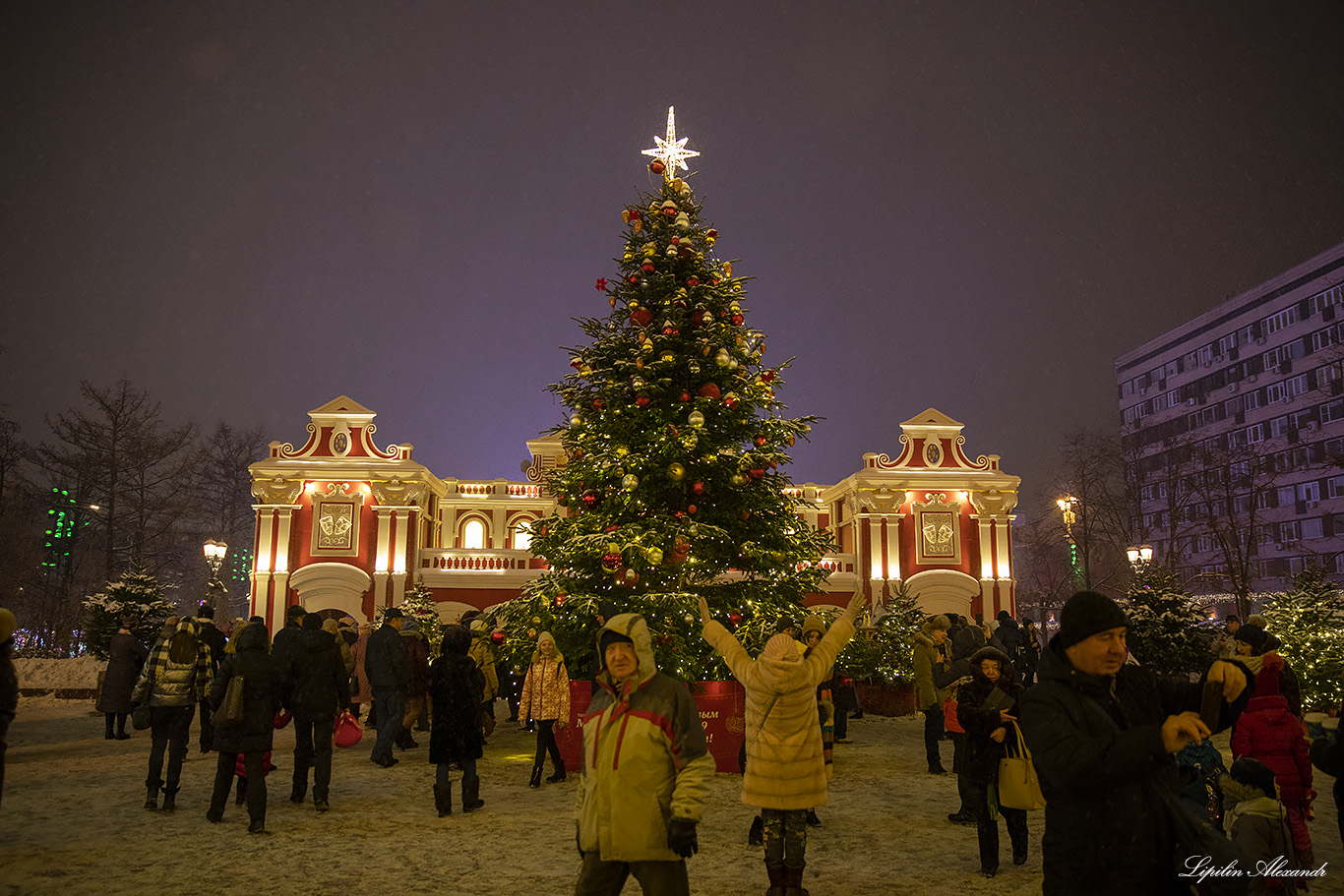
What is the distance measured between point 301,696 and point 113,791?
113 inches

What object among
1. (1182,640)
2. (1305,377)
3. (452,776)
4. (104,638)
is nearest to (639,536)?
(452,776)

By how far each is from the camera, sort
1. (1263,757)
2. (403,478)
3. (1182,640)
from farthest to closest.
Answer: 1. (403,478)
2. (1182,640)
3. (1263,757)

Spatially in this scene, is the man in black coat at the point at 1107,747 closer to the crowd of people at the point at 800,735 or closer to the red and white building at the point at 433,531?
the crowd of people at the point at 800,735

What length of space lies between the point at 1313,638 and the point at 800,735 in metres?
Answer: 14.0

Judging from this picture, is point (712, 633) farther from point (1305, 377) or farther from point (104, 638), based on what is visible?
point (1305, 377)

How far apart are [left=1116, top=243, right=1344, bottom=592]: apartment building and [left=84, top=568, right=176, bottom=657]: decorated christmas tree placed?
1690 inches

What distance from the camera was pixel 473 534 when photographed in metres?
37.4

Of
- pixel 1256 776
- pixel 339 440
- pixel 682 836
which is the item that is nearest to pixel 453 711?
pixel 682 836

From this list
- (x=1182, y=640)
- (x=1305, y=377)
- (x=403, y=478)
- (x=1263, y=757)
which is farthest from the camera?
(x=1305, y=377)

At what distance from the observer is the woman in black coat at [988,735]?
6.46 metres

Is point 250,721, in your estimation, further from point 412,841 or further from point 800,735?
point 800,735

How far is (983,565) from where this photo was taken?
108 feet

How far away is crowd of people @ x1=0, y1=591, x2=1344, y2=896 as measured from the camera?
2.94 metres

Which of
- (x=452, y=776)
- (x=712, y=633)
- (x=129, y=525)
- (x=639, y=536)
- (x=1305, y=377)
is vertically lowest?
(x=452, y=776)
